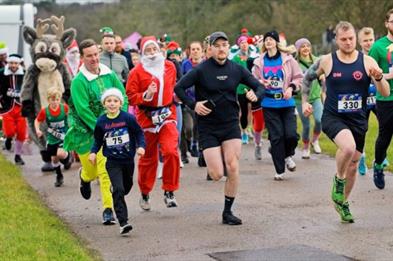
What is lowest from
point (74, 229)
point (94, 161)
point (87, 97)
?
point (74, 229)

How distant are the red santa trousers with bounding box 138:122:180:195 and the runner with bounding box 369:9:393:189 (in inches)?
102

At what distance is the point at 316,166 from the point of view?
558 inches

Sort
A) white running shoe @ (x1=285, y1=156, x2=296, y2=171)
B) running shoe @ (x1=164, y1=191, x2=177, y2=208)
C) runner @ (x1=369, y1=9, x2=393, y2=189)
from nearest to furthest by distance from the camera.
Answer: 1. running shoe @ (x1=164, y1=191, x2=177, y2=208)
2. runner @ (x1=369, y1=9, x2=393, y2=189)
3. white running shoe @ (x1=285, y1=156, x2=296, y2=171)

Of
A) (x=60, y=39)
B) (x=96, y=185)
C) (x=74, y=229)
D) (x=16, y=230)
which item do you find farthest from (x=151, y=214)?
(x=60, y=39)

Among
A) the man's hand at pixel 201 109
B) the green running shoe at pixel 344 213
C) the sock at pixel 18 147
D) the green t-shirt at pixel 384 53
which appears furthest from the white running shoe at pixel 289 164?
the sock at pixel 18 147

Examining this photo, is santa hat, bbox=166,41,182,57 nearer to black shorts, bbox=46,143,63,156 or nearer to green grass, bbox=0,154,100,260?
black shorts, bbox=46,143,63,156

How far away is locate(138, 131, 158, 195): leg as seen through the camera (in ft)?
34.0

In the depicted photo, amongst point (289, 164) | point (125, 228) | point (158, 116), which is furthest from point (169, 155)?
point (289, 164)

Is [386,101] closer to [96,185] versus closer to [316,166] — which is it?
[316,166]

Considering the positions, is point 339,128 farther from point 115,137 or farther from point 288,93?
point 288,93

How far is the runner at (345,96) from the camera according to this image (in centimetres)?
916

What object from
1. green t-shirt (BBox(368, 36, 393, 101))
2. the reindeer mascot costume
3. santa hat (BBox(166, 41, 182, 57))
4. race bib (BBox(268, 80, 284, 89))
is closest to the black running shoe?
the reindeer mascot costume

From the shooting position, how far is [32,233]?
29.5 ft

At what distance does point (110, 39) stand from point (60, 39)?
188 centimetres
